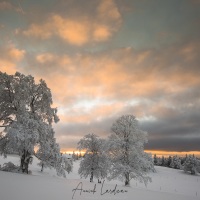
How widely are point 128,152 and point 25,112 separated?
15.7m

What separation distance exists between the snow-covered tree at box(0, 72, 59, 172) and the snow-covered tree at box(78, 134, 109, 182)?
1707cm

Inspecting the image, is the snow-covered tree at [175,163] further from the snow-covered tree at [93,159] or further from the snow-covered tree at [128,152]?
the snow-covered tree at [128,152]

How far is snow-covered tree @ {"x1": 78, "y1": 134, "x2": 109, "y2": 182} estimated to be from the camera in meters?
37.1

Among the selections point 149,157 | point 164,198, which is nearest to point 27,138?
point 164,198

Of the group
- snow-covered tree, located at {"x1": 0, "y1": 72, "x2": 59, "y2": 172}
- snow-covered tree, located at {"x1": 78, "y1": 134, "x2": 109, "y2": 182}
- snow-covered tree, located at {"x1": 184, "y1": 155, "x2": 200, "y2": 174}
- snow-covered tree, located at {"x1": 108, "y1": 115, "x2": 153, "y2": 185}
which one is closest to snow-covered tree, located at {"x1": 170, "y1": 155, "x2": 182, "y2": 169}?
snow-covered tree, located at {"x1": 184, "y1": 155, "x2": 200, "y2": 174}

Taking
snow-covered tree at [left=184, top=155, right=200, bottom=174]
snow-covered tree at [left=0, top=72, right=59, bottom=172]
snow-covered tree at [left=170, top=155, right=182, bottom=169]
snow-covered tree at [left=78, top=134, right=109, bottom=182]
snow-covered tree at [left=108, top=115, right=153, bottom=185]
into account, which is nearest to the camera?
snow-covered tree at [left=0, top=72, right=59, bottom=172]

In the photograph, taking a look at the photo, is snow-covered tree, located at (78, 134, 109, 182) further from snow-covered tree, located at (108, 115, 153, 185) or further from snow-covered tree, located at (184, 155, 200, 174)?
snow-covered tree, located at (184, 155, 200, 174)

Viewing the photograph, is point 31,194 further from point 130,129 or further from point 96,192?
point 130,129

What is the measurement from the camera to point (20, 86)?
21.0 meters

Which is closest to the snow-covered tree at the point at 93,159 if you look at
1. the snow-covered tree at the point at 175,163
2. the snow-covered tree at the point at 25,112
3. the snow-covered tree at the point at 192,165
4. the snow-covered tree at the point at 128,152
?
the snow-covered tree at the point at 128,152

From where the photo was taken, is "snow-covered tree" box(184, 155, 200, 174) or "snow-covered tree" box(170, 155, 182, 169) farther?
"snow-covered tree" box(170, 155, 182, 169)

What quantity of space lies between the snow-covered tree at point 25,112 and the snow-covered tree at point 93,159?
1707 centimetres

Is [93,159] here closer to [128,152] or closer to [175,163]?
[128,152]

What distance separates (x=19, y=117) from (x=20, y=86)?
3218 millimetres
